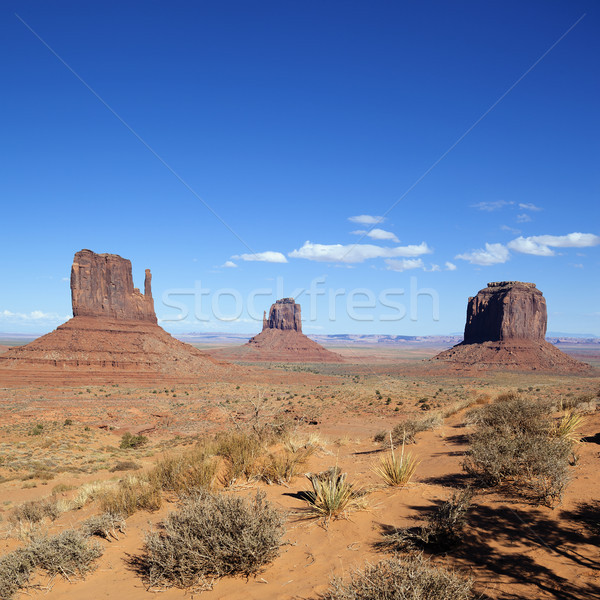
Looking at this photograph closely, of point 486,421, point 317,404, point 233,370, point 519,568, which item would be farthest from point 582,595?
point 233,370

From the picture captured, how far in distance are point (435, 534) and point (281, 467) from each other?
4189mm

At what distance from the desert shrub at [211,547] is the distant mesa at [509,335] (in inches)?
3231

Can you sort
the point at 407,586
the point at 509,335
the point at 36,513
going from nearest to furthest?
1. the point at 407,586
2. the point at 36,513
3. the point at 509,335

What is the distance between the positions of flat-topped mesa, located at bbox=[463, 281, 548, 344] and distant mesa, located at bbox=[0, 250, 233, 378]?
216ft

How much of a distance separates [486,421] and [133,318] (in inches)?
2761

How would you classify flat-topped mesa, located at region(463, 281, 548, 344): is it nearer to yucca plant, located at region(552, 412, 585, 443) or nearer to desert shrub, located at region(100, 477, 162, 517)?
yucca plant, located at region(552, 412, 585, 443)

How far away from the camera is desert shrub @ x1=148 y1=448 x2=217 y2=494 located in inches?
293

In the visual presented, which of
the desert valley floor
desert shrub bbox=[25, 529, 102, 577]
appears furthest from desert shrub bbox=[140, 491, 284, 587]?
desert shrub bbox=[25, 529, 102, 577]

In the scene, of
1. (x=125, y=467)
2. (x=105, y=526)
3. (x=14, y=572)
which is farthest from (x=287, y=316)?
(x=14, y=572)

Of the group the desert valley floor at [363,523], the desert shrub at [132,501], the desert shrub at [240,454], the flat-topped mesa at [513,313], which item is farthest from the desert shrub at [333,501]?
the flat-topped mesa at [513,313]

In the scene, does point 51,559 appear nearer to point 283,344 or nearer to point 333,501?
point 333,501

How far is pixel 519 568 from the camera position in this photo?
4039 millimetres

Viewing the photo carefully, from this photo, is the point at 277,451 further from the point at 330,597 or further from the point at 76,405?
the point at 76,405

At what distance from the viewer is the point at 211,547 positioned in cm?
464
